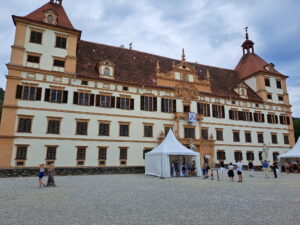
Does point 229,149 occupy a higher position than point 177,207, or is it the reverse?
point 229,149

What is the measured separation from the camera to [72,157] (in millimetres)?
22406

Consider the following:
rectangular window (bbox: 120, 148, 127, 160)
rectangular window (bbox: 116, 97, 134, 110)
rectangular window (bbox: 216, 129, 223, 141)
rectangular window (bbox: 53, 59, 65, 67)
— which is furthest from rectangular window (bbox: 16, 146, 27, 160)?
rectangular window (bbox: 216, 129, 223, 141)

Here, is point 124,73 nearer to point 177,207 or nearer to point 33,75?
point 33,75

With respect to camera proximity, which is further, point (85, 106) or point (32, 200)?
point (85, 106)

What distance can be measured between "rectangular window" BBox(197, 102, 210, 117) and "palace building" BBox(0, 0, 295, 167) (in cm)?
15

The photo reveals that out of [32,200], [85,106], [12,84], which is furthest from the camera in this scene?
[85,106]

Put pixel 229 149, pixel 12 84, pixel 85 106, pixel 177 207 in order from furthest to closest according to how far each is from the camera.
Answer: pixel 229 149
pixel 85 106
pixel 12 84
pixel 177 207

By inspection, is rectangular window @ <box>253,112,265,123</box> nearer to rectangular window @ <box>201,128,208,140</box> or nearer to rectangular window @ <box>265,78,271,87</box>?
rectangular window @ <box>265,78,271,87</box>

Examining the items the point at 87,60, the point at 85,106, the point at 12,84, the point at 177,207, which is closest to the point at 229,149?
the point at 85,106

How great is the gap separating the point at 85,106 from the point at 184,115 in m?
12.3

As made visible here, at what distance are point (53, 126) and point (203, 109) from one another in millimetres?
19121

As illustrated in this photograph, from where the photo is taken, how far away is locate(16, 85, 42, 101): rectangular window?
21667mm

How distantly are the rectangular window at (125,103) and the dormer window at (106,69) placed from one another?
3028mm

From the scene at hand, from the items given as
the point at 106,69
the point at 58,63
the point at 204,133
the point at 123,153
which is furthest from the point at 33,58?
the point at 204,133
